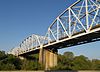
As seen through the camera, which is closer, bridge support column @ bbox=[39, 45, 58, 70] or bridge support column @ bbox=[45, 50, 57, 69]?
bridge support column @ bbox=[39, 45, 58, 70]

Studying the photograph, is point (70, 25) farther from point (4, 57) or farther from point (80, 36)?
point (4, 57)

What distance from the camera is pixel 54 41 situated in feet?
280

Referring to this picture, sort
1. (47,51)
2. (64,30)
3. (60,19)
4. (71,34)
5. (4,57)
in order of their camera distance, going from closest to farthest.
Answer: (71,34) < (64,30) < (60,19) < (47,51) < (4,57)

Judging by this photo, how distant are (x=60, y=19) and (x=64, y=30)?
8.35m

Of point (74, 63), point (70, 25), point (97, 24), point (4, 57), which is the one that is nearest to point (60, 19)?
point (70, 25)

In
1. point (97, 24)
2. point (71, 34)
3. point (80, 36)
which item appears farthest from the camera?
point (71, 34)

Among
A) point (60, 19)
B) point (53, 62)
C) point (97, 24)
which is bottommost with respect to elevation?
point (53, 62)

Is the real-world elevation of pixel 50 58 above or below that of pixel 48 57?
below

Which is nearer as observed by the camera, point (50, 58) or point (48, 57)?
point (50, 58)

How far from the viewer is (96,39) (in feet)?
216

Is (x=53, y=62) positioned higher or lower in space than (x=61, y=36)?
lower

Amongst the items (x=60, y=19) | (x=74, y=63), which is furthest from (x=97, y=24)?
(x=74, y=63)

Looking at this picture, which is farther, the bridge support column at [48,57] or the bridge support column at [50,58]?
the bridge support column at [50,58]

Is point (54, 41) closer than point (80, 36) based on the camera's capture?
No
